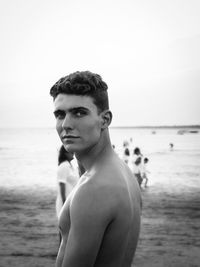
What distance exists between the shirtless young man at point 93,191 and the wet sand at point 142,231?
3699 mm

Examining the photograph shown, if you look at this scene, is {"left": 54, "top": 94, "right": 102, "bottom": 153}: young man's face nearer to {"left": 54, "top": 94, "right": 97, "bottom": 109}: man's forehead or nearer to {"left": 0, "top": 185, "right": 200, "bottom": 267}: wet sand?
{"left": 54, "top": 94, "right": 97, "bottom": 109}: man's forehead

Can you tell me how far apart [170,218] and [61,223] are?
6.41 m

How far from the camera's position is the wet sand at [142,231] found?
5000mm

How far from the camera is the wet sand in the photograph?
16.4 ft

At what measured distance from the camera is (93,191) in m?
1.28

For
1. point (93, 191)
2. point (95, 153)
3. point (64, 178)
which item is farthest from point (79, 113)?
point (64, 178)

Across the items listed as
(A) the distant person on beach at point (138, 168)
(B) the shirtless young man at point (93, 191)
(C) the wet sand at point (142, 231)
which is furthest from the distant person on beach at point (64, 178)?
(A) the distant person on beach at point (138, 168)

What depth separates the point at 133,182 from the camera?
1.56 meters

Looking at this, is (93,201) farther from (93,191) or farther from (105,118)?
(105,118)

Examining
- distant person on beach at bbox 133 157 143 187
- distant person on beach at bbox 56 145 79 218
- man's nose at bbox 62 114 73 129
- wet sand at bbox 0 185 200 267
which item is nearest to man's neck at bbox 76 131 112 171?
man's nose at bbox 62 114 73 129

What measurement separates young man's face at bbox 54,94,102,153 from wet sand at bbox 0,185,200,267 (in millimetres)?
3783

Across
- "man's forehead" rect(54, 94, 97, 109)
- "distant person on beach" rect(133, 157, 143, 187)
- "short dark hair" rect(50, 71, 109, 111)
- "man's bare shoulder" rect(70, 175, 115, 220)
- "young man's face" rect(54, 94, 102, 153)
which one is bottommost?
"distant person on beach" rect(133, 157, 143, 187)

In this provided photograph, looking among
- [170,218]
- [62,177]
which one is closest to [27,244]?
[62,177]

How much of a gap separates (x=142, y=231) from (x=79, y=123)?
543 centimetres
